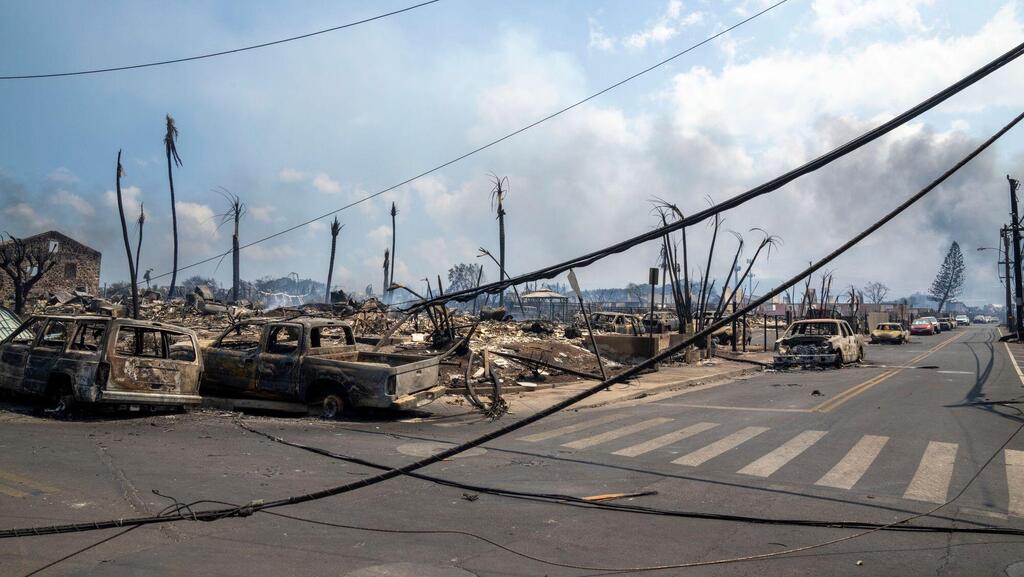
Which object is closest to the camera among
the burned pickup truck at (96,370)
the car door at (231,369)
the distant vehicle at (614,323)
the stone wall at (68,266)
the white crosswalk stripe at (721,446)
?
the white crosswalk stripe at (721,446)

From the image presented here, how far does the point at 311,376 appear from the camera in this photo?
11.2 m

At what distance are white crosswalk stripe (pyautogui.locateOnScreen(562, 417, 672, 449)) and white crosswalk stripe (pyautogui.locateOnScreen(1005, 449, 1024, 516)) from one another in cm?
468

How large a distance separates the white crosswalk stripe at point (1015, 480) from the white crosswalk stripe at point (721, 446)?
3.03 metres

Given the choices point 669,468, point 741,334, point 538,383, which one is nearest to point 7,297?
point 538,383

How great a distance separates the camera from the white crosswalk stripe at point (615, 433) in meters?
9.40

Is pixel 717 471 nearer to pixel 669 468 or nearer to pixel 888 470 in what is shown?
pixel 669 468

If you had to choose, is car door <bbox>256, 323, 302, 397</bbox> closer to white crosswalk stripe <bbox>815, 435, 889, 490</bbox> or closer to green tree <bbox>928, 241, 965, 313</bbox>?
white crosswalk stripe <bbox>815, 435, 889, 490</bbox>

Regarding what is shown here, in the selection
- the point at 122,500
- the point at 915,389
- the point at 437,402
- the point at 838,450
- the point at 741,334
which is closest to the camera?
the point at 122,500

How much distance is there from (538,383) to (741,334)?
20.1m

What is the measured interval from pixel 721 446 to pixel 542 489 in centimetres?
348

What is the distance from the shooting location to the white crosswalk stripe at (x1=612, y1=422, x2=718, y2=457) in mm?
8883

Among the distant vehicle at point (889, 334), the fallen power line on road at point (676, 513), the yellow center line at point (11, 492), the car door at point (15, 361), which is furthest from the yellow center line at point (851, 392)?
the distant vehicle at point (889, 334)

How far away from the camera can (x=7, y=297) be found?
1587 inches

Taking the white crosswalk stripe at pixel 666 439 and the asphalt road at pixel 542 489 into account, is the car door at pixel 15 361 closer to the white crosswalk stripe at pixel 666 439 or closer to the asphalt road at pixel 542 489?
the asphalt road at pixel 542 489
